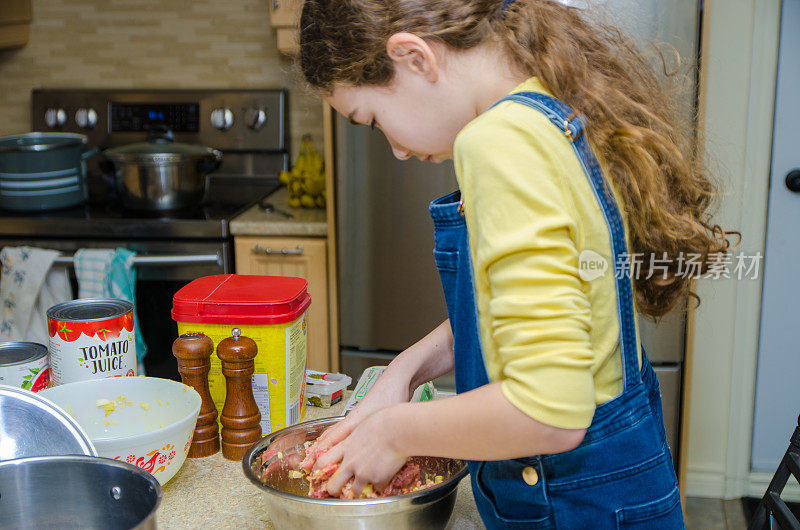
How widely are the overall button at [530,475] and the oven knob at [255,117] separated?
2.34 metres

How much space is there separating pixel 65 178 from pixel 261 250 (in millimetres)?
776

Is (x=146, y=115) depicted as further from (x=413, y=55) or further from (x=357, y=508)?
(x=357, y=508)

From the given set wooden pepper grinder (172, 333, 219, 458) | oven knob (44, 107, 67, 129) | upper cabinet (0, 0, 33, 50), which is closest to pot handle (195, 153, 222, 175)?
oven knob (44, 107, 67, 129)

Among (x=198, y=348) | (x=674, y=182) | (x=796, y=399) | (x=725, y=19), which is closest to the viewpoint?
(x=674, y=182)

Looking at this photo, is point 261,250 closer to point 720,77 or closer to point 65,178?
point 65,178

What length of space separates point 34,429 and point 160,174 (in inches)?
67.8

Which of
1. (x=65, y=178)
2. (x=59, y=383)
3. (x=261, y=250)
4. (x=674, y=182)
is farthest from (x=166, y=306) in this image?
(x=674, y=182)

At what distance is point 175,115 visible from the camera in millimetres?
3002

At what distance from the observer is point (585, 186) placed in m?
0.76

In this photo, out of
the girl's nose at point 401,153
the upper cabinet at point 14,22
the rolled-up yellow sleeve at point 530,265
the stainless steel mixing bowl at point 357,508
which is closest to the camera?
the rolled-up yellow sleeve at point 530,265

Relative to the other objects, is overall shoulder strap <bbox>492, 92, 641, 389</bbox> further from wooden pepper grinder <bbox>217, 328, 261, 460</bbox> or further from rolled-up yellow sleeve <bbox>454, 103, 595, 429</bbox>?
wooden pepper grinder <bbox>217, 328, 261, 460</bbox>

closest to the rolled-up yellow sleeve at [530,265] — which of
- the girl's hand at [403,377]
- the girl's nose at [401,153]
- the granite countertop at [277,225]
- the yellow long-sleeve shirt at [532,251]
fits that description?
the yellow long-sleeve shirt at [532,251]

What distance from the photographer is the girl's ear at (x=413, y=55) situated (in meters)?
0.81

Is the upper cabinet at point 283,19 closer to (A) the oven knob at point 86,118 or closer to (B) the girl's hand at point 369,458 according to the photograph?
(A) the oven knob at point 86,118
